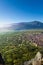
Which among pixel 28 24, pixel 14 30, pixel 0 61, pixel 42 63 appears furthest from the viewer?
pixel 28 24

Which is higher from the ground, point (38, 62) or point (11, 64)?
point (38, 62)

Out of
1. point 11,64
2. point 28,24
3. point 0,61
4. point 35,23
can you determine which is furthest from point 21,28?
point 0,61

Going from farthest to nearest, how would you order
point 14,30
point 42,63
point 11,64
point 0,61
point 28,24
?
1. point 28,24
2. point 14,30
3. point 11,64
4. point 0,61
5. point 42,63

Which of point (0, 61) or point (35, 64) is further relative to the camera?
point (0, 61)

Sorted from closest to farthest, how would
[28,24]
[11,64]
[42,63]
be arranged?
[42,63]
[11,64]
[28,24]

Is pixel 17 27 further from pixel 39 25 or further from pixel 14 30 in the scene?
pixel 39 25

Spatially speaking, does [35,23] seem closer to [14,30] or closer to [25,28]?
[25,28]

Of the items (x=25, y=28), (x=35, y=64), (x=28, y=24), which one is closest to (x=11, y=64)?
(x=35, y=64)

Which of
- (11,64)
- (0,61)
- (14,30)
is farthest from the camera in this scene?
(14,30)
